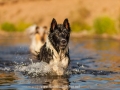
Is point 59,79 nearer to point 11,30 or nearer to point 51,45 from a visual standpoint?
point 51,45

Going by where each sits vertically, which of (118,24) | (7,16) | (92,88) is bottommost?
(92,88)

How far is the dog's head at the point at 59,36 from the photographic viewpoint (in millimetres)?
13963

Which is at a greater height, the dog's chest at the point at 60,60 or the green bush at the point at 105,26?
the green bush at the point at 105,26

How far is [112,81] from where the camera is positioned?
1313cm

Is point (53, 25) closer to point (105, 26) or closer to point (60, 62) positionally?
point (60, 62)

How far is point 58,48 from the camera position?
46.5 ft

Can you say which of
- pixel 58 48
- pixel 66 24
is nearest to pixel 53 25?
pixel 66 24

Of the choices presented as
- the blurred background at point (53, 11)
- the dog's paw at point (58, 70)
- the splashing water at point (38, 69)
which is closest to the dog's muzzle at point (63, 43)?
the dog's paw at point (58, 70)

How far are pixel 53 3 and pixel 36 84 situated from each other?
75.1m

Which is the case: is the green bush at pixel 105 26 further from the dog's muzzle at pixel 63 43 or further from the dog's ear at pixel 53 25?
the dog's muzzle at pixel 63 43

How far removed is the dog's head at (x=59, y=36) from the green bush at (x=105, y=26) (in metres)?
29.5

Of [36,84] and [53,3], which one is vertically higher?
[53,3]

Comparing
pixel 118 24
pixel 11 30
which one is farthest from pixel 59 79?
pixel 11 30

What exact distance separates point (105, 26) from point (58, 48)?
3192 centimetres
